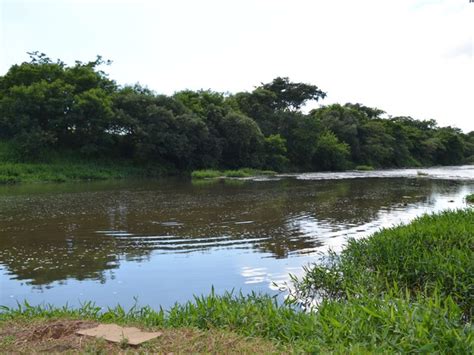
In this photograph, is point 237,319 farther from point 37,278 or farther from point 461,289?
point 37,278

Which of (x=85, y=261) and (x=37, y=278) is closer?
(x=37, y=278)

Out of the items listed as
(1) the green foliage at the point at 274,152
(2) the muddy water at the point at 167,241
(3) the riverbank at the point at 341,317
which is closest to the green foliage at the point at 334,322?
(3) the riverbank at the point at 341,317

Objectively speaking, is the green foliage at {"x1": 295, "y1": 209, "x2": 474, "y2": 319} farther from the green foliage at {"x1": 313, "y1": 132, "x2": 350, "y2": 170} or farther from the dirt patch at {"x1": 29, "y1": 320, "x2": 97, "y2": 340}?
the green foliage at {"x1": 313, "y1": 132, "x2": 350, "y2": 170}

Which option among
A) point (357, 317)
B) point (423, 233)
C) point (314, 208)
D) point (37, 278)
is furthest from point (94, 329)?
point (314, 208)

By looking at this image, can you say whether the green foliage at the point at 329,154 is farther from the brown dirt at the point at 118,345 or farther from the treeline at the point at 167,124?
the brown dirt at the point at 118,345

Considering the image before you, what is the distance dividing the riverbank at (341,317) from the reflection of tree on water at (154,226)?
2575 millimetres

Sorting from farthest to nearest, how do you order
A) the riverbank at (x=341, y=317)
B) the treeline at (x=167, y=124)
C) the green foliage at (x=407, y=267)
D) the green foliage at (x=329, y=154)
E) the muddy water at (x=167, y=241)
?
the green foliage at (x=329, y=154) < the treeline at (x=167, y=124) < the muddy water at (x=167, y=241) < the green foliage at (x=407, y=267) < the riverbank at (x=341, y=317)

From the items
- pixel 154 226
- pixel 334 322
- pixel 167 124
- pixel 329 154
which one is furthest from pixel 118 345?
pixel 329 154

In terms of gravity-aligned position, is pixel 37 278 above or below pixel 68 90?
below

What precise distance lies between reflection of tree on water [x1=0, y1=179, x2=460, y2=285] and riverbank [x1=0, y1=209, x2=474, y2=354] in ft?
8.45

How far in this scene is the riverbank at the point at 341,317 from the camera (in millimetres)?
3418

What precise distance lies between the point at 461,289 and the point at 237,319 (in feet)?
9.21

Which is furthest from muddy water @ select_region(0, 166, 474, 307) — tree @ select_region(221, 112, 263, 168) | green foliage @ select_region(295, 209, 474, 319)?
tree @ select_region(221, 112, 263, 168)

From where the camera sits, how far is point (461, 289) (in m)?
5.20
